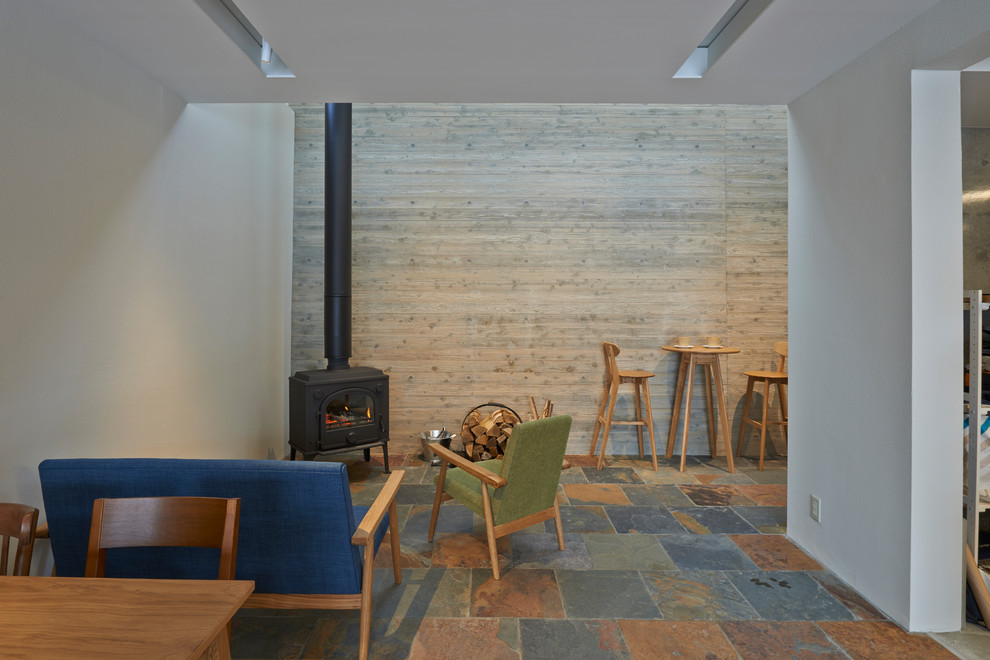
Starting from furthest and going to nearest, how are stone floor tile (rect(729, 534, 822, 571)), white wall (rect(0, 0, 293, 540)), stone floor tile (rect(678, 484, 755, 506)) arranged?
1. stone floor tile (rect(678, 484, 755, 506))
2. stone floor tile (rect(729, 534, 822, 571))
3. white wall (rect(0, 0, 293, 540))

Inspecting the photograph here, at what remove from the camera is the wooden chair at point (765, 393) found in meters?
4.52

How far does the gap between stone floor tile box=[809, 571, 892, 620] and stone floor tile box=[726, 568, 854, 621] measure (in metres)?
0.03

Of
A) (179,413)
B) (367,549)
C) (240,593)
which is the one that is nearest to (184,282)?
(179,413)

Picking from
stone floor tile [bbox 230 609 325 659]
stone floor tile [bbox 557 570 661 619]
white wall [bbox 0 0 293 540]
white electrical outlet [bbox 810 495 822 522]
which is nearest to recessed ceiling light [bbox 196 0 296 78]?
white wall [bbox 0 0 293 540]

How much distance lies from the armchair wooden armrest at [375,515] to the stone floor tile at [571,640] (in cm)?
73

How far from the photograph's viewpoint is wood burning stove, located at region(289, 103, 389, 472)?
4102mm

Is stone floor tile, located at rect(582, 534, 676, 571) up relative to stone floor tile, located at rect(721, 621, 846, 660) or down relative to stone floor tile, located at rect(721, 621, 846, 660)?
up

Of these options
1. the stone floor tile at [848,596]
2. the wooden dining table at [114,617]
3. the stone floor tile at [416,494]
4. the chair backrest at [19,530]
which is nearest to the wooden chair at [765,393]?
the stone floor tile at [848,596]

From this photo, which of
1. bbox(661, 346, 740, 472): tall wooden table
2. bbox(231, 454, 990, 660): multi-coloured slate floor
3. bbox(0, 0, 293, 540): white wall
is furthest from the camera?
bbox(661, 346, 740, 472): tall wooden table

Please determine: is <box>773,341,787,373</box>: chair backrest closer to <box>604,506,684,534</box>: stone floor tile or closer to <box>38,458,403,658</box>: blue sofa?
<box>604,506,684,534</box>: stone floor tile

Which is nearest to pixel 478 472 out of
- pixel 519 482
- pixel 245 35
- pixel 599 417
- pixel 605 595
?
pixel 519 482

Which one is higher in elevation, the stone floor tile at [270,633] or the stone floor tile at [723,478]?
the stone floor tile at [723,478]

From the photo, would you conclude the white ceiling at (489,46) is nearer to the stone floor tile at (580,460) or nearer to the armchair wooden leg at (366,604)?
the armchair wooden leg at (366,604)

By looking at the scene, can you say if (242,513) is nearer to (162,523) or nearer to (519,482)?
(162,523)
